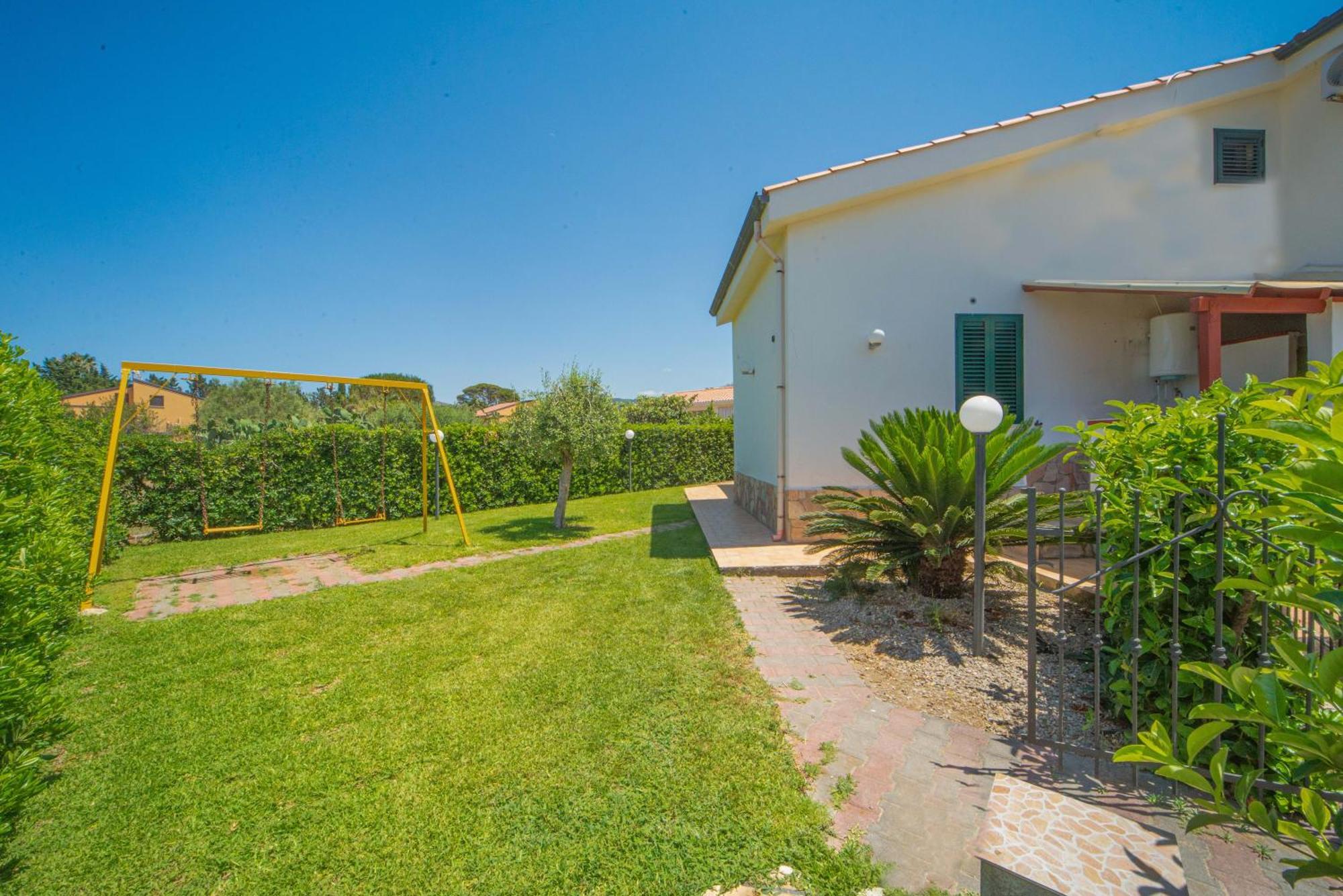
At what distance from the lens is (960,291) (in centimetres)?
837

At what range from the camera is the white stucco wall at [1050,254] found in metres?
8.30

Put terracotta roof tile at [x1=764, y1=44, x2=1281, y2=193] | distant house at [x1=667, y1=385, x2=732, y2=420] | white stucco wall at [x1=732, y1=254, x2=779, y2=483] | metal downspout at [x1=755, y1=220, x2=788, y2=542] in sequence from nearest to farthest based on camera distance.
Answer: terracotta roof tile at [x1=764, y1=44, x2=1281, y2=193], metal downspout at [x1=755, y1=220, x2=788, y2=542], white stucco wall at [x1=732, y1=254, x2=779, y2=483], distant house at [x1=667, y1=385, x2=732, y2=420]

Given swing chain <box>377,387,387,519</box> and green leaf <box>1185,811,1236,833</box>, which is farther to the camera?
swing chain <box>377,387,387,519</box>

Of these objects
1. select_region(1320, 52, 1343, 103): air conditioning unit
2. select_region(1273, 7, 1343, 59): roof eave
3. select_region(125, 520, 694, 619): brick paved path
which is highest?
select_region(1273, 7, 1343, 59): roof eave

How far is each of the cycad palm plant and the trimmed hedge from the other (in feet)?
18.6

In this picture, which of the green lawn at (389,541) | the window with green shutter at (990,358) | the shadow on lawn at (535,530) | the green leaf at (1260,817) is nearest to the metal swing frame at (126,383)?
the green lawn at (389,541)

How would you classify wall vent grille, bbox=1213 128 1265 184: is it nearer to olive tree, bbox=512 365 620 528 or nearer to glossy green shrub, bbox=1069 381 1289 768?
glossy green shrub, bbox=1069 381 1289 768

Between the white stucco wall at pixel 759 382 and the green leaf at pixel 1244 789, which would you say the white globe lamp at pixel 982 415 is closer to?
the green leaf at pixel 1244 789

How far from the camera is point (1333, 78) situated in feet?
25.8

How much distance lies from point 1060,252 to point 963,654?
741cm

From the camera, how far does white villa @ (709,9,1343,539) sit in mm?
8164

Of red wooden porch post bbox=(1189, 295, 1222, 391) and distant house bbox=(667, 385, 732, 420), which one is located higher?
distant house bbox=(667, 385, 732, 420)

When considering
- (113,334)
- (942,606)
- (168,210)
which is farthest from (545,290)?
(942,606)

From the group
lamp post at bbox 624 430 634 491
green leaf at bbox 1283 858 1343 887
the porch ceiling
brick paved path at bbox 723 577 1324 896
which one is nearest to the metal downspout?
the porch ceiling
